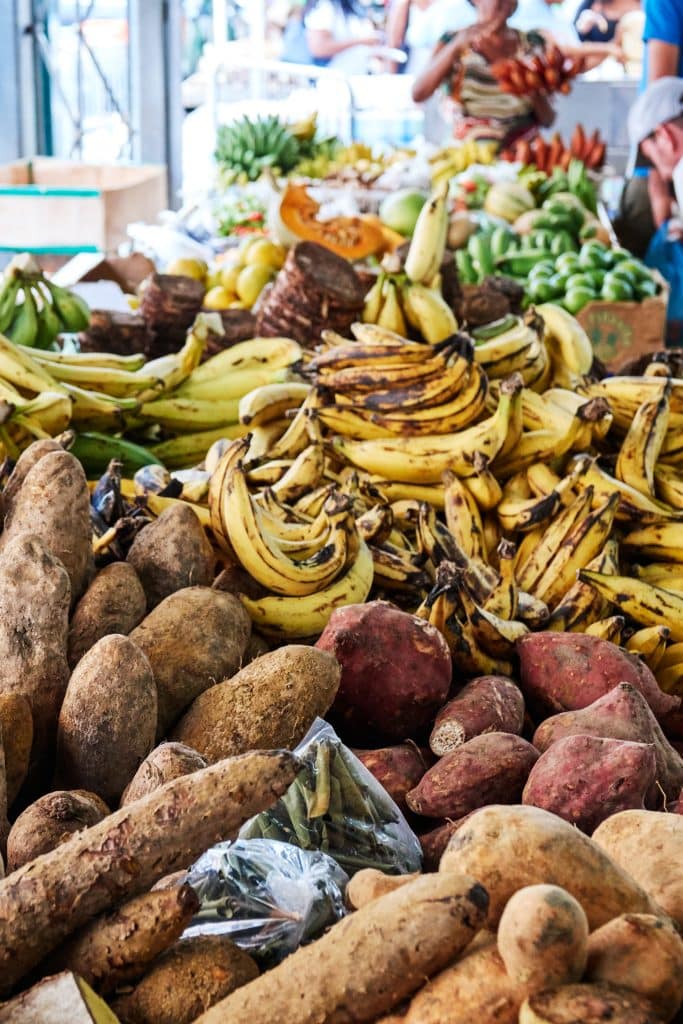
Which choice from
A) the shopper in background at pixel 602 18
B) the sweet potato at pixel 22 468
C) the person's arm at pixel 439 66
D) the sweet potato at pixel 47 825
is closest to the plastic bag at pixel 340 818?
the sweet potato at pixel 47 825

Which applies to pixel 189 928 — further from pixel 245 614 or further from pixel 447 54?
pixel 447 54

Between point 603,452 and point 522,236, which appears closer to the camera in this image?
point 603,452

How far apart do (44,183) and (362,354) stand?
5.25 meters

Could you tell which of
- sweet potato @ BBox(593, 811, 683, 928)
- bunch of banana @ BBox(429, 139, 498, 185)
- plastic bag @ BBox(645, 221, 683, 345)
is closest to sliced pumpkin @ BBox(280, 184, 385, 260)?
plastic bag @ BBox(645, 221, 683, 345)

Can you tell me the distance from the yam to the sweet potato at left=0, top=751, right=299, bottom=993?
735mm

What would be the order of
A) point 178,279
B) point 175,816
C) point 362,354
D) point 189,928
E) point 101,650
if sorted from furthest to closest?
point 178,279 < point 362,354 < point 101,650 < point 189,928 < point 175,816

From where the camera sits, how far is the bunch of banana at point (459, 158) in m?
9.09

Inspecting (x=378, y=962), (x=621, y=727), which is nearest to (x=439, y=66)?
(x=621, y=727)

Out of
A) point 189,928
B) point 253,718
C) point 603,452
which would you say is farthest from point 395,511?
point 189,928

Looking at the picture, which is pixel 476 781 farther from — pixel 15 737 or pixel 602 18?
pixel 602 18

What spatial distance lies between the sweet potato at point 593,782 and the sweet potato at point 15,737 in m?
0.68

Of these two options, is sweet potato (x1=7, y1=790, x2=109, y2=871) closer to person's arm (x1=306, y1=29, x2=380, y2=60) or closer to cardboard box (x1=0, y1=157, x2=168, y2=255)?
cardboard box (x1=0, y1=157, x2=168, y2=255)

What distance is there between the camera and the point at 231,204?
8625mm

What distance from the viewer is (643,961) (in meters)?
0.94
